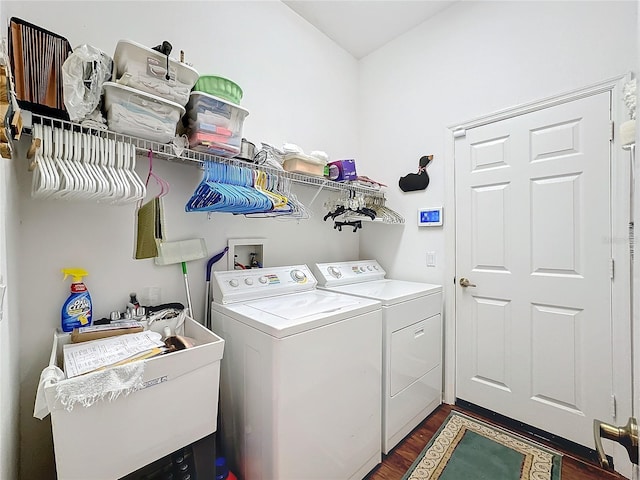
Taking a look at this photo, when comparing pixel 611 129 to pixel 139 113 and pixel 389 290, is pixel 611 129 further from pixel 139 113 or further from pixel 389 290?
pixel 139 113

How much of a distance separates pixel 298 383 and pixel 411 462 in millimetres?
1008

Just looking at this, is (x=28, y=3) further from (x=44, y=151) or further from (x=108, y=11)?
(x=44, y=151)

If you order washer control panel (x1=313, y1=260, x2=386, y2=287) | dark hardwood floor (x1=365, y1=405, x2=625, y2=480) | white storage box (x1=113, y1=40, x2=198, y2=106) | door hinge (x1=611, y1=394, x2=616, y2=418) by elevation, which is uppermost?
white storage box (x1=113, y1=40, x2=198, y2=106)

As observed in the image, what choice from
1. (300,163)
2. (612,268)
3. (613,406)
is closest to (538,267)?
(612,268)

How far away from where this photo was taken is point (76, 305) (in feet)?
4.33

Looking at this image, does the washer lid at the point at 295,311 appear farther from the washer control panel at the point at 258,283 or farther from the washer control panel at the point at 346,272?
the washer control panel at the point at 346,272

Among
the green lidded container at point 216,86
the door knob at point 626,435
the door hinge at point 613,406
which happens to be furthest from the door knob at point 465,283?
the green lidded container at point 216,86

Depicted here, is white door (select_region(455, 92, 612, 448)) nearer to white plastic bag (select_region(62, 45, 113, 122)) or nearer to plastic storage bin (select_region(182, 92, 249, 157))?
plastic storage bin (select_region(182, 92, 249, 157))

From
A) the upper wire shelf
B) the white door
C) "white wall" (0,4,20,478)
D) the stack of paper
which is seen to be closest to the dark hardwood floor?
the white door

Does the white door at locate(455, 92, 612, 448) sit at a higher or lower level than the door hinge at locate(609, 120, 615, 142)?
lower

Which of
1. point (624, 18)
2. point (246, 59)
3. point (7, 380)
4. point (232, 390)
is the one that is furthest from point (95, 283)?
point (624, 18)

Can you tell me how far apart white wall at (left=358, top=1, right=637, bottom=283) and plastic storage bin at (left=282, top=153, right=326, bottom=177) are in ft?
3.20

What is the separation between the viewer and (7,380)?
95 centimetres

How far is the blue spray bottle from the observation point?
1.30 m
